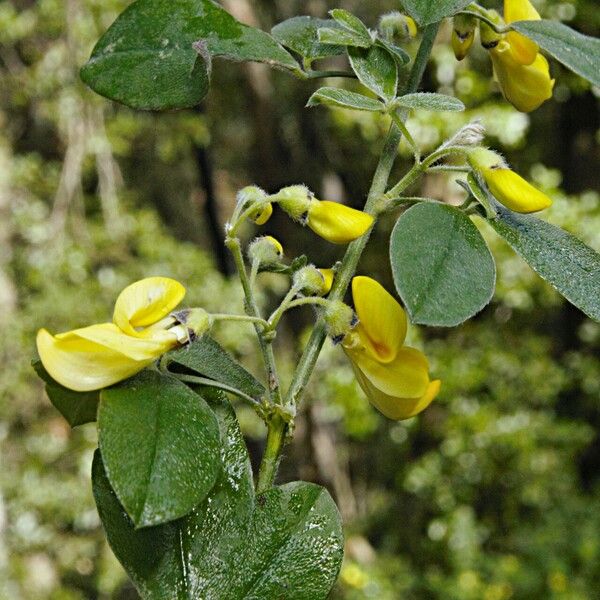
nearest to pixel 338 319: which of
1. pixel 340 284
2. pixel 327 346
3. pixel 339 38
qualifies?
pixel 340 284

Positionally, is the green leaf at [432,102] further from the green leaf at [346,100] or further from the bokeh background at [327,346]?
the bokeh background at [327,346]

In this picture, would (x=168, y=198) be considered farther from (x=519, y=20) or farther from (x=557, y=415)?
(x=519, y=20)

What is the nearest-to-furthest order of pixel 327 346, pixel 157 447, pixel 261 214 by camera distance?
pixel 157 447
pixel 261 214
pixel 327 346

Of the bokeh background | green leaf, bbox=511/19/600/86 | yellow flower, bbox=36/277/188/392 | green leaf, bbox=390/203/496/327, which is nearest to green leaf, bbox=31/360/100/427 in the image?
yellow flower, bbox=36/277/188/392

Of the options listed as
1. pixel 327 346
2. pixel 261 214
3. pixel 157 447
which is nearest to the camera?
pixel 157 447

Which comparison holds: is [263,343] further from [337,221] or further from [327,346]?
[327,346]

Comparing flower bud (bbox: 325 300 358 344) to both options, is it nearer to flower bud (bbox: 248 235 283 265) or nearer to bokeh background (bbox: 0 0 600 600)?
flower bud (bbox: 248 235 283 265)

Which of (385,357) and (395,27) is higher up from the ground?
(395,27)

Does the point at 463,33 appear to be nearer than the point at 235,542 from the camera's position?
No

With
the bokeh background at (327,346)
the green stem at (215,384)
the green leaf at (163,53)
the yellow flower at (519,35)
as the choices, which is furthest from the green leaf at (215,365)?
the bokeh background at (327,346)
